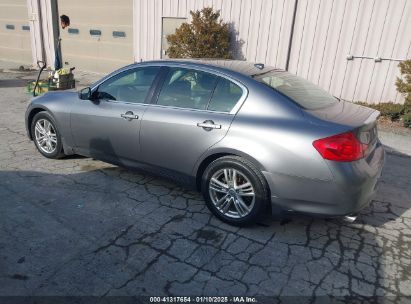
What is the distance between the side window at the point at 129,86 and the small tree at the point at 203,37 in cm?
519

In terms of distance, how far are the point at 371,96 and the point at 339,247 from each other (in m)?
6.07

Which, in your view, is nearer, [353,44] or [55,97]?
[55,97]

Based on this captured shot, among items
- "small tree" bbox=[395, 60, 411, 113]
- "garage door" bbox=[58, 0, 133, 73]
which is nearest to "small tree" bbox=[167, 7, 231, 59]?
"garage door" bbox=[58, 0, 133, 73]

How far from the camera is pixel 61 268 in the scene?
2.71 meters

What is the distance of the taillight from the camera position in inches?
110

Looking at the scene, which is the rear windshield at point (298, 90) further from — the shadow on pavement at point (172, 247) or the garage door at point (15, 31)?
the garage door at point (15, 31)

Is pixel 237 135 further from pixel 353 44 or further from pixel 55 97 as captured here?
pixel 353 44

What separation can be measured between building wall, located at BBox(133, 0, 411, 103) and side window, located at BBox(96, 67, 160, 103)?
18.6ft

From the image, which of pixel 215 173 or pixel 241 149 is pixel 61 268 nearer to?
pixel 215 173

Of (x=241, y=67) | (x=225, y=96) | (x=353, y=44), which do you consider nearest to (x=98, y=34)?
(x=353, y=44)

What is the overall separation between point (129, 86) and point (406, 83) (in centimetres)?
632

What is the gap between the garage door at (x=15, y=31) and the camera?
1430 centimetres

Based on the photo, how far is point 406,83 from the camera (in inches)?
291

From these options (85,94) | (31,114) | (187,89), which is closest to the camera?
(187,89)
